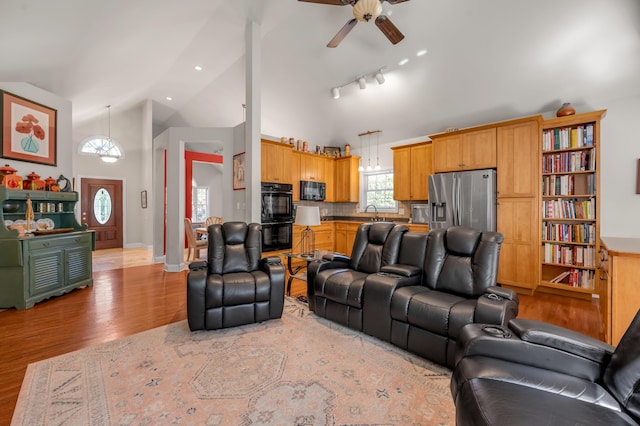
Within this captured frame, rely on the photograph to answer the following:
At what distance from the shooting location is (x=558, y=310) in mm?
3441

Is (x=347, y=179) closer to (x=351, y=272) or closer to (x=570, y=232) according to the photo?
(x=351, y=272)

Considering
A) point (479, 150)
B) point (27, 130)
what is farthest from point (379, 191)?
point (27, 130)

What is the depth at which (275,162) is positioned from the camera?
5500mm

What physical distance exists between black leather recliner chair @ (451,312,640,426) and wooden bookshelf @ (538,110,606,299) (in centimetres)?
348

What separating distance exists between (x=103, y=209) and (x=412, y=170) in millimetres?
8194

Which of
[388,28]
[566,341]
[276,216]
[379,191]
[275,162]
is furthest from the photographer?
[379,191]

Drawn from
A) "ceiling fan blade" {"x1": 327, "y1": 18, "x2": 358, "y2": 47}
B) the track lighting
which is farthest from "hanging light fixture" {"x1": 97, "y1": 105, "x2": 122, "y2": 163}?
"ceiling fan blade" {"x1": 327, "y1": 18, "x2": 358, "y2": 47}

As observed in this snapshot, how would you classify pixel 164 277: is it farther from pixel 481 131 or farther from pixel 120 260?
Result: pixel 481 131

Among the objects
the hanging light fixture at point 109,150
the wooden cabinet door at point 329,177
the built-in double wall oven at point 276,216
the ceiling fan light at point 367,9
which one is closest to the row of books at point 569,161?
the ceiling fan light at point 367,9

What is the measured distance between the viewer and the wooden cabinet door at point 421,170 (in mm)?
5293

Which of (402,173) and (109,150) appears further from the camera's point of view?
(109,150)

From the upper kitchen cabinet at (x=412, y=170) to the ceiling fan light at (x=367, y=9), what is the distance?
9.83 ft

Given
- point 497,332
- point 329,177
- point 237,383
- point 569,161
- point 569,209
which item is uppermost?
point 329,177

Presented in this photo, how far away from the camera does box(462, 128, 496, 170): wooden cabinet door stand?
437cm
